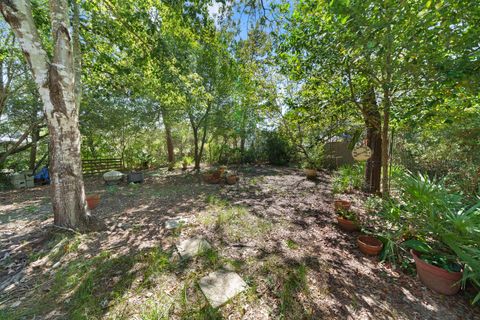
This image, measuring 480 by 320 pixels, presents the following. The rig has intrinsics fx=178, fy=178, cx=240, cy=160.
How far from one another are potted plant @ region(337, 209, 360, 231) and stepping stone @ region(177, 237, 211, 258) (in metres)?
2.23

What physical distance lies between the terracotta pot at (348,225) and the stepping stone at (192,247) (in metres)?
2.22

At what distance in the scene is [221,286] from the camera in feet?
5.36

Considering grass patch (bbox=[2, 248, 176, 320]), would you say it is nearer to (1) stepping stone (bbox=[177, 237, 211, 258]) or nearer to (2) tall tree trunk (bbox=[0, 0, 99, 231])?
(1) stepping stone (bbox=[177, 237, 211, 258])

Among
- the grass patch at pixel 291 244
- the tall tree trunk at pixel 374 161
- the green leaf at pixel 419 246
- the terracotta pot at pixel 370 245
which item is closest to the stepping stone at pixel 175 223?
the grass patch at pixel 291 244

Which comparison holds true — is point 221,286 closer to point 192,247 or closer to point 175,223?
point 192,247

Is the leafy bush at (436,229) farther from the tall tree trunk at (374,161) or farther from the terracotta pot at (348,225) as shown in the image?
the tall tree trunk at (374,161)

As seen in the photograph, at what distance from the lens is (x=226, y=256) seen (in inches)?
81.7

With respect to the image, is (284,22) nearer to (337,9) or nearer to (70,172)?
(337,9)

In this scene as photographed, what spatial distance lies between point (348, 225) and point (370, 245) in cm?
52

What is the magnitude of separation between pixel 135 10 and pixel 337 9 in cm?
359

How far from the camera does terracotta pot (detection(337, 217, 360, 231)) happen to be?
2.87m

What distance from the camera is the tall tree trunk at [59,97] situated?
1.96 metres

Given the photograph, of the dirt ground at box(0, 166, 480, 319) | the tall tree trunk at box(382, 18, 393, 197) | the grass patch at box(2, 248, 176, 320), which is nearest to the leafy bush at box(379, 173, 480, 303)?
the dirt ground at box(0, 166, 480, 319)

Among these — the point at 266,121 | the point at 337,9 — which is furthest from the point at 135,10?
the point at 266,121
